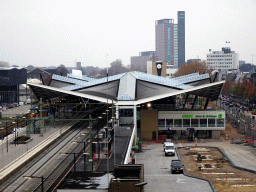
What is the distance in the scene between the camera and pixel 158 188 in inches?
1054

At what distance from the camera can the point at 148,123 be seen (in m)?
49.1

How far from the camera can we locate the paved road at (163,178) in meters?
26.5

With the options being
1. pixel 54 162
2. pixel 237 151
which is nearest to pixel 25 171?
pixel 54 162

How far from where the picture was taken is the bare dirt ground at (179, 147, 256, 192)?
27161 millimetres

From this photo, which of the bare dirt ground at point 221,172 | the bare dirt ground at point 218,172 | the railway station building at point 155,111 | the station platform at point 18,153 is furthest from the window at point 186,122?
the station platform at point 18,153

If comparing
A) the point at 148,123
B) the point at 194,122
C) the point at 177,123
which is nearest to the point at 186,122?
the point at 194,122

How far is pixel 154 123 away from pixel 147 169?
16077mm

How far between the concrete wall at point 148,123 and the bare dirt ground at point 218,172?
822 centimetres

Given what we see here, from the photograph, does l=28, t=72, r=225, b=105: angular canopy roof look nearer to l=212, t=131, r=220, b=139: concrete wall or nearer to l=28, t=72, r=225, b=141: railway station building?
l=28, t=72, r=225, b=141: railway station building

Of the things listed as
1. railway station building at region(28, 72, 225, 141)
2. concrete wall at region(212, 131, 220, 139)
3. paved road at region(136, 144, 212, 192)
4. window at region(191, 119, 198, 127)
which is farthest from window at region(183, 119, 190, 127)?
paved road at region(136, 144, 212, 192)

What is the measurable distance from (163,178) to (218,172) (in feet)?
15.1

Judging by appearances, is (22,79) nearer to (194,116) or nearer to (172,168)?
(194,116)

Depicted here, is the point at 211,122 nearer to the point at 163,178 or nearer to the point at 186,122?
the point at 186,122

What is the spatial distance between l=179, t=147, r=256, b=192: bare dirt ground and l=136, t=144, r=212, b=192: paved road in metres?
1.29
